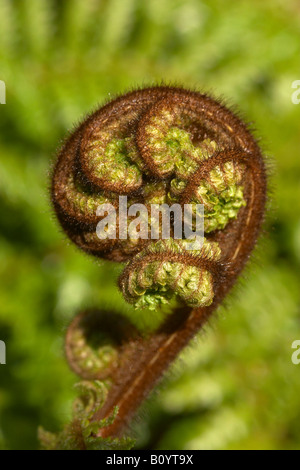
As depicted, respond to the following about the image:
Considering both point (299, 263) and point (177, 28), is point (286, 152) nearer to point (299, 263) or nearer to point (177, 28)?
point (299, 263)

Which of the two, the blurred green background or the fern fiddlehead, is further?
the blurred green background

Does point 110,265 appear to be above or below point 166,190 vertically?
below

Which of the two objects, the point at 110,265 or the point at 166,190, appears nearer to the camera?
the point at 166,190

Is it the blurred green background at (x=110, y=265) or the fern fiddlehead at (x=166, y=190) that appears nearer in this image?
the fern fiddlehead at (x=166, y=190)
